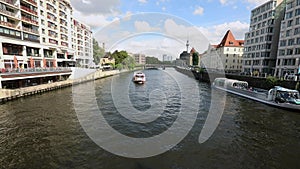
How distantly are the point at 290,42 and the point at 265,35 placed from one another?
1233cm

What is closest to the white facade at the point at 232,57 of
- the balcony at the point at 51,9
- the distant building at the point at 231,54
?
the distant building at the point at 231,54

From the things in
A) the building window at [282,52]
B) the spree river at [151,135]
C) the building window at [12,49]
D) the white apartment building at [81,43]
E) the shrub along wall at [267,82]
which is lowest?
the spree river at [151,135]

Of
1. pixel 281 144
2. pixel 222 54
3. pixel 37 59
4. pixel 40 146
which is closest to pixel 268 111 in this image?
pixel 281 144

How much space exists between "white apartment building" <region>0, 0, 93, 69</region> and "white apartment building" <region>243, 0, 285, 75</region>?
7227 cm

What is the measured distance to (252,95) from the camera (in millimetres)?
32438

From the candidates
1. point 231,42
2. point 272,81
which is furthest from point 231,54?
point 272,81

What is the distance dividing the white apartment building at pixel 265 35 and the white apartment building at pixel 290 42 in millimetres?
6830

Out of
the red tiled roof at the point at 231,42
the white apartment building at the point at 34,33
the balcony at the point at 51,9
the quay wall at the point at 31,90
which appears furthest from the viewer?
the red tiled roof at the point at 231,42

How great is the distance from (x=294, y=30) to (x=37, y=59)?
73470mm

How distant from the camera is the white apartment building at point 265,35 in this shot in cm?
5700

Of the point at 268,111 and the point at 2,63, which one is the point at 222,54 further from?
the point at 2,63

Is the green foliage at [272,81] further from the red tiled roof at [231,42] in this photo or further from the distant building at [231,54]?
the red tiled roof at [231,42]

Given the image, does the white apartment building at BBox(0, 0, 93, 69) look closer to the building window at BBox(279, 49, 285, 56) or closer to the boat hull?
the boat hull

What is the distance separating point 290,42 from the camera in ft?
159
